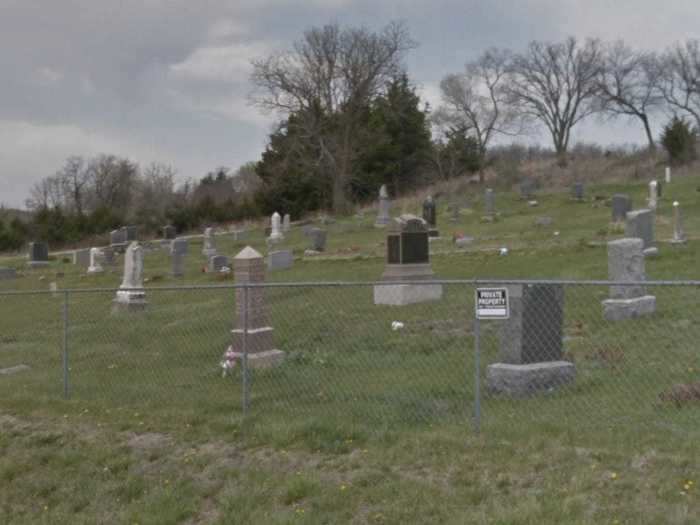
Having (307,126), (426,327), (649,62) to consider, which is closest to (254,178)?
(307,126)

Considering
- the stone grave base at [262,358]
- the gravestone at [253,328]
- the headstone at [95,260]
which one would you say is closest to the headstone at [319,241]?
the headstone at [95,260]

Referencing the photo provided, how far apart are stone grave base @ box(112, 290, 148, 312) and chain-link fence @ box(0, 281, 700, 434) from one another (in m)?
1.94

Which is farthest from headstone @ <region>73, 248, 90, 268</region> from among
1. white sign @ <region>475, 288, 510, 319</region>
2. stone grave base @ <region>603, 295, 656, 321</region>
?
white sign @ <region>475, 288, 510, 319</region>

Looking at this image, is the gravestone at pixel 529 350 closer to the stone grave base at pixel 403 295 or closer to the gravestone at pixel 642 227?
the stone grave base at pixel 403 295

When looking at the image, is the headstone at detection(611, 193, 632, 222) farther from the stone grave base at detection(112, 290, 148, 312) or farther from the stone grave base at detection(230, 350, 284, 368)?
the stone grave base at detection(230, 350, 284, 368)

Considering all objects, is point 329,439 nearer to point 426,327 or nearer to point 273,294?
point 426,327

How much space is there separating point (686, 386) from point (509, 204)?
34.9 m

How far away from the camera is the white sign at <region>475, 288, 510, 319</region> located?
744 centimetres

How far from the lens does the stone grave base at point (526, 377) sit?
855 cm

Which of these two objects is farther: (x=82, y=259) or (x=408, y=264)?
(x=82, y=259)

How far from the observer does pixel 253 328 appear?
38.0ft

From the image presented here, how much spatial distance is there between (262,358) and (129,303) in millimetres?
8673

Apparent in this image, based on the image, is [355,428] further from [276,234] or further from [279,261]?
[276,234]

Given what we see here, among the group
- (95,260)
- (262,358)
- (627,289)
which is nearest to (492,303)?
(262,358)
